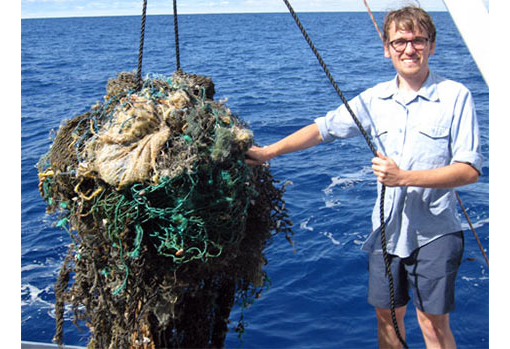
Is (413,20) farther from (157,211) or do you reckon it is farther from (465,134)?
(157,211)

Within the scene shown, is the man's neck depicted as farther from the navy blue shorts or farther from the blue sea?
the navy blue shorts

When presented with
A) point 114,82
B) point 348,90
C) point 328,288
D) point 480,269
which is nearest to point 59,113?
point 348,90

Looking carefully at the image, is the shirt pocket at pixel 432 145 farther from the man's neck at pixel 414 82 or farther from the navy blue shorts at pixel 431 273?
the navy blue shorts at pixel 431 273

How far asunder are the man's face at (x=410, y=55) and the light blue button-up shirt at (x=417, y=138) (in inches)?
2.7

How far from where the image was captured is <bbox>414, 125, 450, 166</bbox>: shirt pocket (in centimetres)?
190

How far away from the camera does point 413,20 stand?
1.89m

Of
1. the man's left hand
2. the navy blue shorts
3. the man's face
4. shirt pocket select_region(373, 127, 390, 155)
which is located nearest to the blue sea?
the navy blue shorts

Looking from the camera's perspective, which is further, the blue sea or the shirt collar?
the blue sea

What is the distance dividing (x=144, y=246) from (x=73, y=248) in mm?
363

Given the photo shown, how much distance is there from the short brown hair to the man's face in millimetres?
16

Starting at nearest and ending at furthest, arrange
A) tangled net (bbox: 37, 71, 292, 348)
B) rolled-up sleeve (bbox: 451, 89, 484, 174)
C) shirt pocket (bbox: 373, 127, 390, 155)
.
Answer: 1. tangled net (bbox: 37, 71, 292, 348)
2. rolled-up sleeve (bbox: 451, 89, 484, 174)
3. shirt pocket (bbox: 373, 127, 390, 155)

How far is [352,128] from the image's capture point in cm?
214

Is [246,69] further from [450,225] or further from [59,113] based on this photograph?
[450,225]

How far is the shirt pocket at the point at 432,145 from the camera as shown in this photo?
190cm
